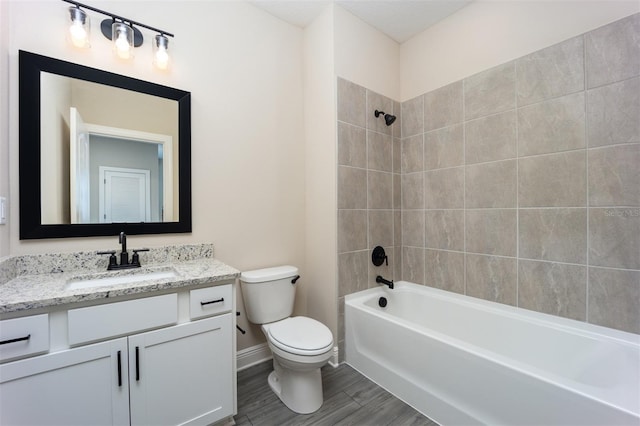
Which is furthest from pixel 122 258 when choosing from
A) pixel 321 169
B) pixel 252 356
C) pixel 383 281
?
pixel 383 281

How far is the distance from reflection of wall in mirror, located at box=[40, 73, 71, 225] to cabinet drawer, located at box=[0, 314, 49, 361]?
618 millimetres

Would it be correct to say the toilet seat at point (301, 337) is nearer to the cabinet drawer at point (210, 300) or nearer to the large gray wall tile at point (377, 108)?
the cabinet drawer at point (210, 300)

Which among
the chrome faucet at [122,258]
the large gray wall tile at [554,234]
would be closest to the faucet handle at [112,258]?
the chrome faucet at [122,258]

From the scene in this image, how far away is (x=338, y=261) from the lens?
77.7 inches

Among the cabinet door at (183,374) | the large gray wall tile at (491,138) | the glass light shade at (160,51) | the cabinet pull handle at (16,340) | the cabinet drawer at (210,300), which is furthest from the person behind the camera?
the large gray wall tile at (491,138)

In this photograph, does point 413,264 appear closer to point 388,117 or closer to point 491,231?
point 491,231

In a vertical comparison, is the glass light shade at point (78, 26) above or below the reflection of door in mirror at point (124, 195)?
above

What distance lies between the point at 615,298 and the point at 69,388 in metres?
2.52

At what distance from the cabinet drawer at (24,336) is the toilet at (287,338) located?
95cm

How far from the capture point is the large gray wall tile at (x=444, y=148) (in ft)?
6.68

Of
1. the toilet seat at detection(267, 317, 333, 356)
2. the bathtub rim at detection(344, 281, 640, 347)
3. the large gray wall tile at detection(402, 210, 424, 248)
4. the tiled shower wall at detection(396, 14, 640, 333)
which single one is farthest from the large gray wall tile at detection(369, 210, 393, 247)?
the toilet seat at detection(267, 317, 333, 356)

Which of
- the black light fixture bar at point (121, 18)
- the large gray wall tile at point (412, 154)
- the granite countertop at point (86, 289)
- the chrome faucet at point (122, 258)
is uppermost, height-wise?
the black light fixture bar at point (121, 18)

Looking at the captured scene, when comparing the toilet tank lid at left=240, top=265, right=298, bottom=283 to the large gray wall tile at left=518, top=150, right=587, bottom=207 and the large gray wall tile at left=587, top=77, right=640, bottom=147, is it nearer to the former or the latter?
the large gray wall tile at left=518, top=150, right=587, bottom=207

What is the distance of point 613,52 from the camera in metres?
1.40
